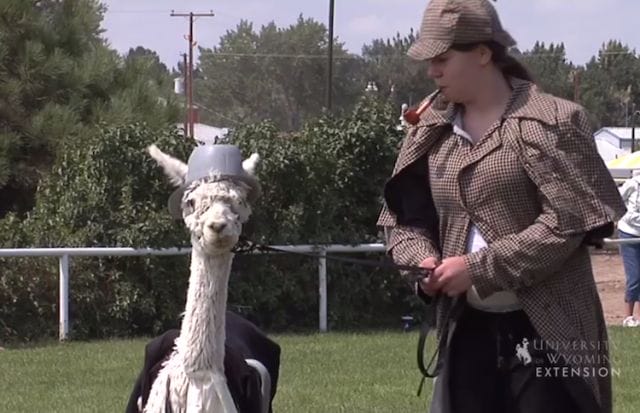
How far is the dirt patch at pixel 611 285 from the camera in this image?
48.9 feet

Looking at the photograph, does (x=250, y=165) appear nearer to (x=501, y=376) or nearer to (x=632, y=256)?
(x=501, y=376)

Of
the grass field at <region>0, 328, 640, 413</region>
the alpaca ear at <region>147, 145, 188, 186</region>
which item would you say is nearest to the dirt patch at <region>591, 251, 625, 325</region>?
the grass field at <region>0, 328, 640, 413</region>

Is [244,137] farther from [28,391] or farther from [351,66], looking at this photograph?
[351,66]

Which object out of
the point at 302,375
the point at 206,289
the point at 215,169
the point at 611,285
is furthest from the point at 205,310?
the point at 611,285

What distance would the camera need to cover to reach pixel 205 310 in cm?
473

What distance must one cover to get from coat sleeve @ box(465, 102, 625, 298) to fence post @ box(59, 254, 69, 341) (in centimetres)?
839

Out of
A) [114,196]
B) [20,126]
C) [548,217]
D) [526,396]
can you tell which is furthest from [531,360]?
[20,126]

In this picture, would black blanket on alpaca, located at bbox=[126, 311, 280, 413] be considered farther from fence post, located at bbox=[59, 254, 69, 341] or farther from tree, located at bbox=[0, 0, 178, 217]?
tree, located at bbox=[0, 0, 178, 217]

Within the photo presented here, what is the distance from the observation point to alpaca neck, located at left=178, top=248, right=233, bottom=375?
4.72 m

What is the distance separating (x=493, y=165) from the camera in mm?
4008

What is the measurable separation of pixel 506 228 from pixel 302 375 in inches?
233

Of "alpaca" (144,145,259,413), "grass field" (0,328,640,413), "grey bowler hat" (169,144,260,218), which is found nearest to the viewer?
"alpaca" (144,145,259,413)

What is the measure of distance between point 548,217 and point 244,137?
9.20 meters

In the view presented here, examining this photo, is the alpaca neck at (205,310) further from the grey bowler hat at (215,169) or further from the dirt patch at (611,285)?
the dirt patch at (611,285)
